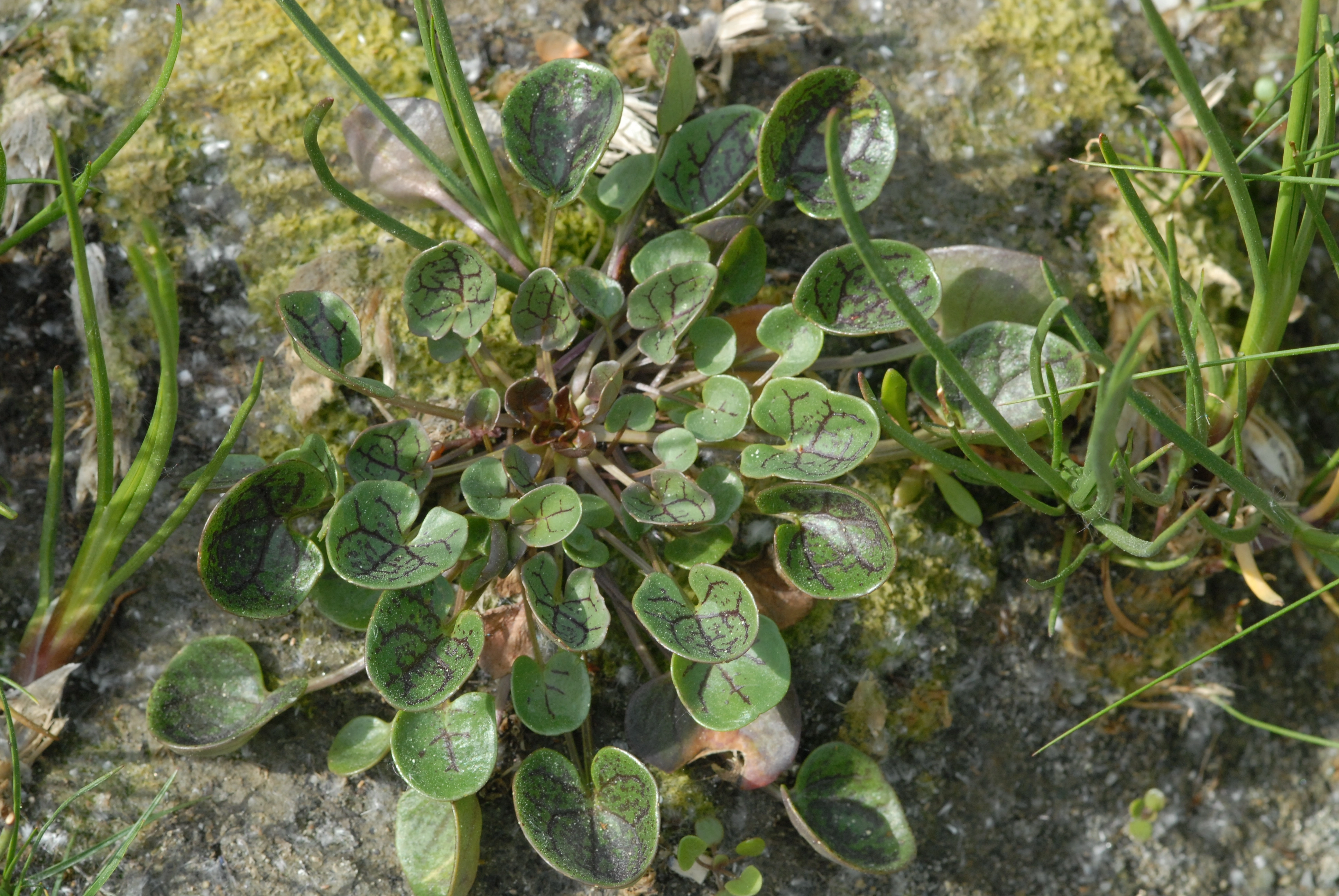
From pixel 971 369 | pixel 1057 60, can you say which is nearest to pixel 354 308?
pixel 971 369

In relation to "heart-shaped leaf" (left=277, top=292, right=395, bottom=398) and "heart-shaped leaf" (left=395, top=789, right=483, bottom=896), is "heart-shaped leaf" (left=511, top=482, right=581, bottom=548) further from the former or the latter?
"heart-shaped leaf" (left=395, top=789, right=483, bottom=896)

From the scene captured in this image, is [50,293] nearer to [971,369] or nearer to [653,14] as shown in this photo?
[653,14]

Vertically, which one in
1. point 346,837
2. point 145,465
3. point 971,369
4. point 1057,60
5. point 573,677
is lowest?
point 346,837

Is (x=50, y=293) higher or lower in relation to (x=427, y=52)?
lower

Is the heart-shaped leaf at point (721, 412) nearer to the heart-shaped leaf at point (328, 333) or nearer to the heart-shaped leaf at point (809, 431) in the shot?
A: the heart-shaped leaf at point (809, 431)

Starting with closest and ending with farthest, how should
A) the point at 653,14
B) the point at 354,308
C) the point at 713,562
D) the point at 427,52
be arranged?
1. the point at 427,52
2. the point at 713,562
3. the point at 354,308
4. the point at 653,14

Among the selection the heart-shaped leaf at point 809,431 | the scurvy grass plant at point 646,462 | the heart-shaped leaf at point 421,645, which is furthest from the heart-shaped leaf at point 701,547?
the heart-shaped leaf at point 421,645

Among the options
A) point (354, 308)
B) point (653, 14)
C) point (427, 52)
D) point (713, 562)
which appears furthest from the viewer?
point (653, 14)

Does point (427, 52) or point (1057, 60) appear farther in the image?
point (1057, 60)
